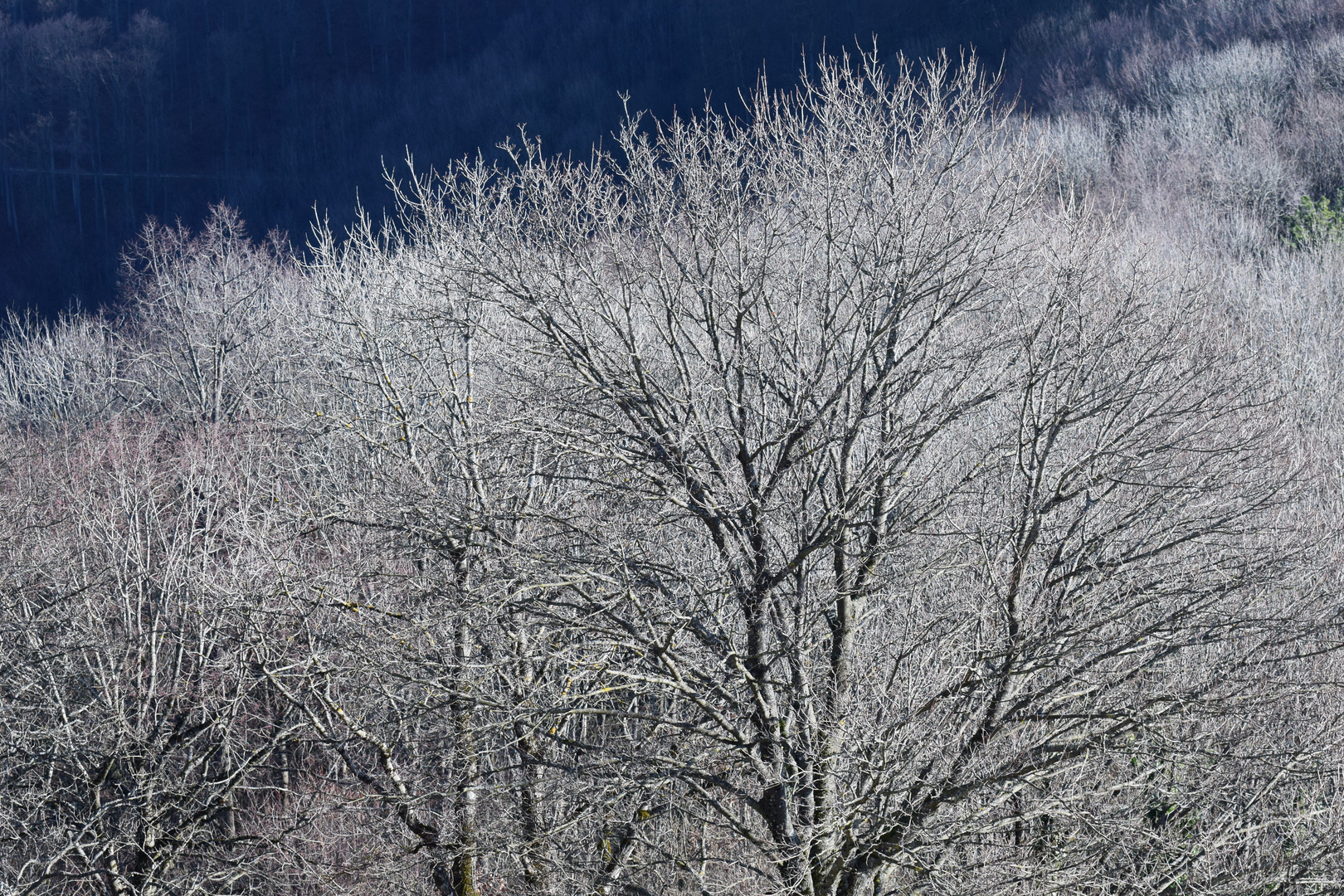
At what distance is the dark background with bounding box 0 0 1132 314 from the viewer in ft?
196

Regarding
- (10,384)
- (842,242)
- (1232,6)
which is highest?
(1232,6)

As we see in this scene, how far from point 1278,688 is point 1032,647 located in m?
2.97

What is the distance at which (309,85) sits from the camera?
281 feet

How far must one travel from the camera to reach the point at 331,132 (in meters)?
77.2

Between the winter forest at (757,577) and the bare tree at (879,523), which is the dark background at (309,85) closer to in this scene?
the winter forest at (757,577)

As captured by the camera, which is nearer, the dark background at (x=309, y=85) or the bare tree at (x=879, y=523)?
the bare tree at (x=879, y=523)

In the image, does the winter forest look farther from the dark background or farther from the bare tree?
the dark background

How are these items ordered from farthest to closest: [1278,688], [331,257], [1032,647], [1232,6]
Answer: [1232,6] < [331,257] < [1278,688] < [1032,647]

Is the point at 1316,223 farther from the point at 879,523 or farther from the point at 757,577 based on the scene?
the point at 757,577

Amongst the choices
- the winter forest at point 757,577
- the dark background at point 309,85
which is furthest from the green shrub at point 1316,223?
the dark background at point 309,85

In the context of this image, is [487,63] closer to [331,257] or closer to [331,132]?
[331,132]

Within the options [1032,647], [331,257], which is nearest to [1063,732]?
[1032,647]

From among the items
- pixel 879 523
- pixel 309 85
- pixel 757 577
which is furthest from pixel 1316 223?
pixel 309 85

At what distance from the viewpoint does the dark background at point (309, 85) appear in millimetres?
59594
